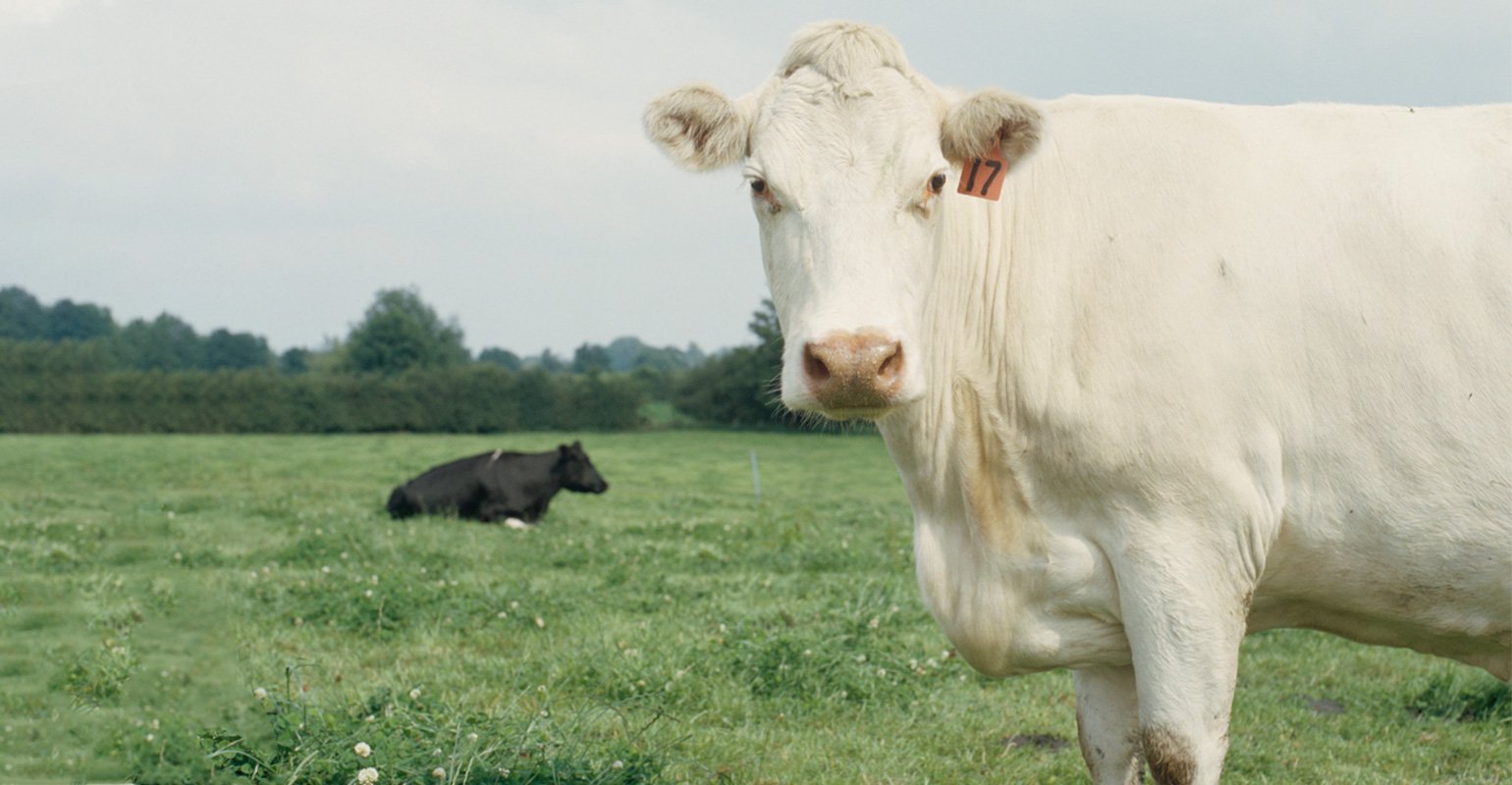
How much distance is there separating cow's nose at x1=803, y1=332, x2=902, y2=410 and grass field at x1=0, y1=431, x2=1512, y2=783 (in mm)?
1771

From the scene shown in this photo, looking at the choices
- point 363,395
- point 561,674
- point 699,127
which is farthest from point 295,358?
point 699,127

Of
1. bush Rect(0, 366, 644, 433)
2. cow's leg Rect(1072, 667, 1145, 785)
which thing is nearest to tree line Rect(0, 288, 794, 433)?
bush Rect(0, 366, 644, 433)

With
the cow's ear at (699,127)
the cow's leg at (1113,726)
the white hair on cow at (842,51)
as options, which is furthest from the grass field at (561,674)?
the white hair on cow at (842,51)

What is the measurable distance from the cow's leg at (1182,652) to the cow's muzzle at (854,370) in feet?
3.46

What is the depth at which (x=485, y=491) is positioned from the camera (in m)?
15.6

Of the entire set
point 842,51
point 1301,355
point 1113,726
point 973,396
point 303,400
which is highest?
point 842,51

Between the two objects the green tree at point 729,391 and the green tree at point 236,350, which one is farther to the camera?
the green tree at point 236,350

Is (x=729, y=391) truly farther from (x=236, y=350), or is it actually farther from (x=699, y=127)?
(x=236, y=350)

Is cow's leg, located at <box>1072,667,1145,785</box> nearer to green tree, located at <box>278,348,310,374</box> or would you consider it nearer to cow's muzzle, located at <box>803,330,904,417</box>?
cow's muzzle, located at <box>803,330,904,417</box>

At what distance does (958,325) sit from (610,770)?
198cm

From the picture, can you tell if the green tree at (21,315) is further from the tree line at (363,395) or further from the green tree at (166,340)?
the tree line at (363,395)

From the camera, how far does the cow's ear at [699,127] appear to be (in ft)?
12.6

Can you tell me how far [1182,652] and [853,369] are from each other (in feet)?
4.59

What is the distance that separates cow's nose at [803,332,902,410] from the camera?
3084 mm
